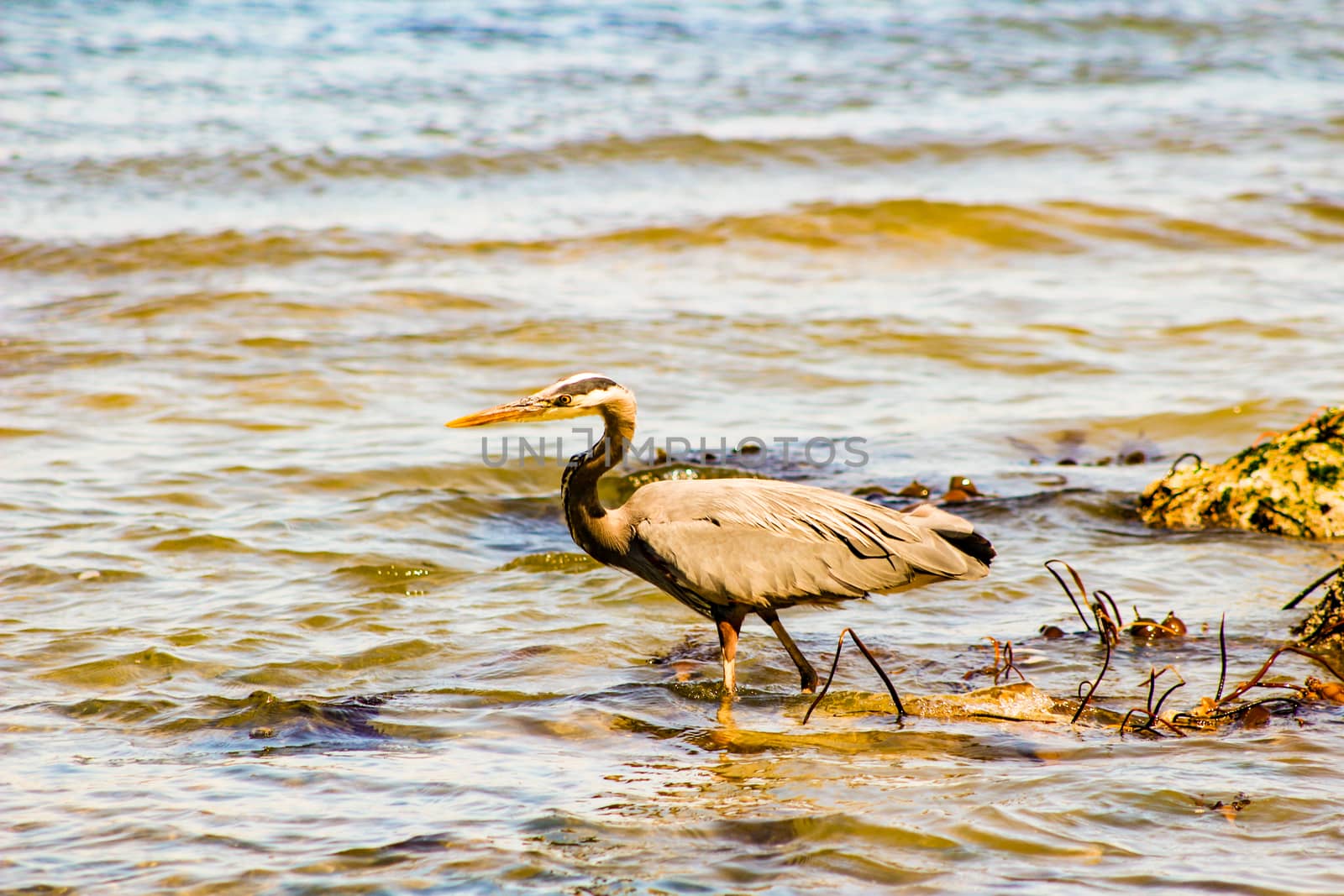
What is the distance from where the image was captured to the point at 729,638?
5.33 meters

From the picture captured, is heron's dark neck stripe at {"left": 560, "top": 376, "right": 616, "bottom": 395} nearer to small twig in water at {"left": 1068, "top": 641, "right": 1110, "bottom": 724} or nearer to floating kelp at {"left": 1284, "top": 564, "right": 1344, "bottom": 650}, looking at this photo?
small twig in water at {"left": 1068, "top": 641, "right": 1110, "bottom": 724}

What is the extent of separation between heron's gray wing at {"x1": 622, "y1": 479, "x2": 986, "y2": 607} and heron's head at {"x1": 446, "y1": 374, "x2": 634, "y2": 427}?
46cm

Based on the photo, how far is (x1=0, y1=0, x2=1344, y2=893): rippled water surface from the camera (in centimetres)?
416

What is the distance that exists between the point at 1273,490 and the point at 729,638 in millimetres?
3393

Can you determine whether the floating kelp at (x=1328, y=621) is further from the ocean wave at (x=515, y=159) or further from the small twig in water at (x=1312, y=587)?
the ocean wave at (x=515, y=159)

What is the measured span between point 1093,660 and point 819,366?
16.3 ft

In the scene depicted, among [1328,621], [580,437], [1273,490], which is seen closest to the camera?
[1328,621]

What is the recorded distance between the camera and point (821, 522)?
5.43 m

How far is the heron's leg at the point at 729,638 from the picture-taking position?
17.3 ft

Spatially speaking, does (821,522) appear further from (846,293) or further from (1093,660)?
(846,293)

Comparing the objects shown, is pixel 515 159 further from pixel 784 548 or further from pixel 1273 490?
pixel 784 548

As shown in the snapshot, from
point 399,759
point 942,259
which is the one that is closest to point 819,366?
point 942,259

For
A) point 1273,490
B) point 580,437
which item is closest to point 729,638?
point 1273,490

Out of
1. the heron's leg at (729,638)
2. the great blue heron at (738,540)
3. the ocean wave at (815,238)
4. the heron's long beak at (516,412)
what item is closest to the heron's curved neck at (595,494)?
the great blue heron at (738,540)
